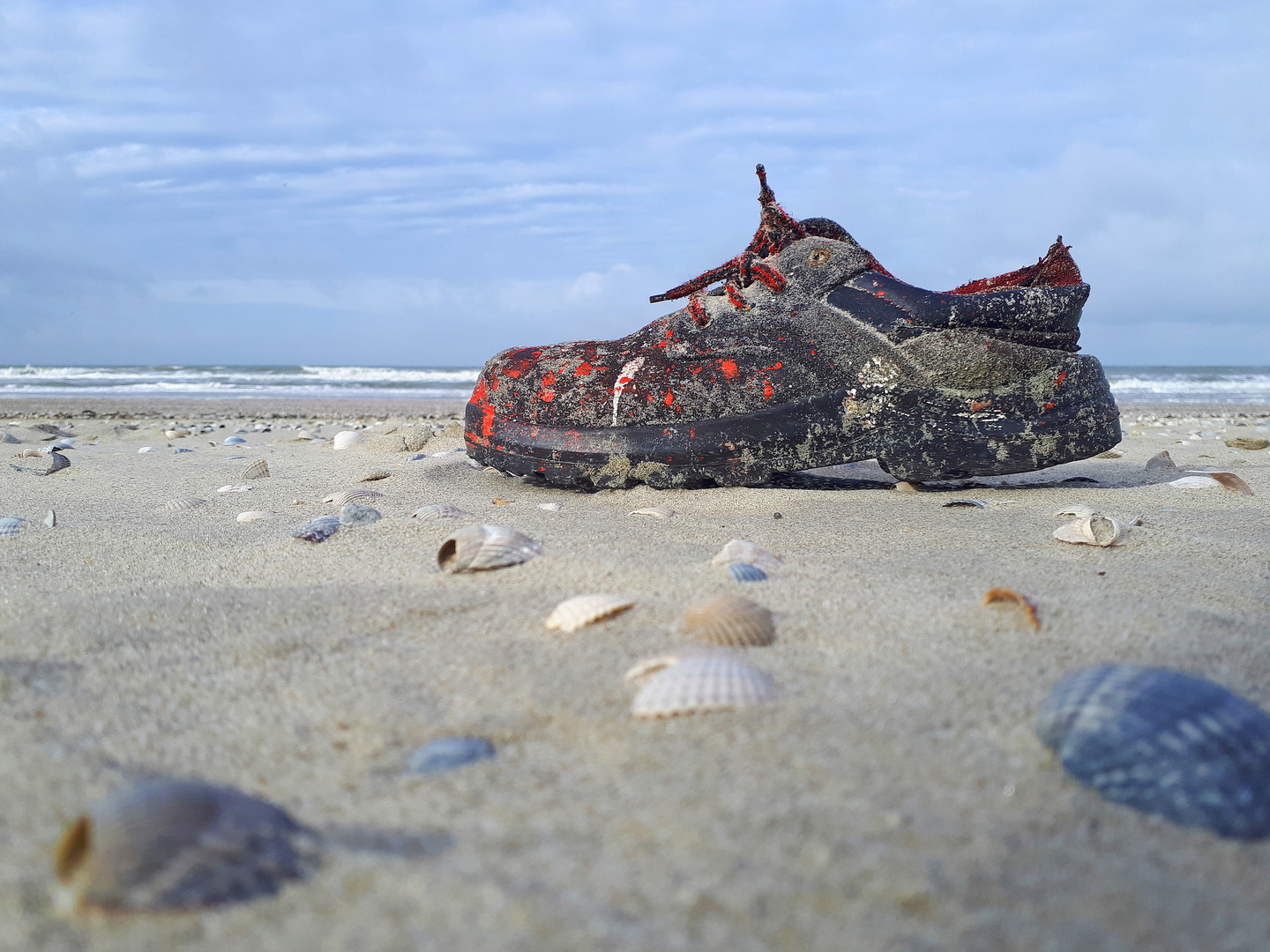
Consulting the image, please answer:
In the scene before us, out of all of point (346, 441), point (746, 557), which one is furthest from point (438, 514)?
point (346, 441)

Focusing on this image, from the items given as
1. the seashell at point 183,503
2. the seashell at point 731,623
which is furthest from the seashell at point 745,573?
the seashell at point 183,503

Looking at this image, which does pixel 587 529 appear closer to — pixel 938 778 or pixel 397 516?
pixel 397 516

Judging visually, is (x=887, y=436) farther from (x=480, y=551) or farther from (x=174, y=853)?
(x=174, y=853)

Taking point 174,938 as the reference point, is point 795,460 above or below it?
above

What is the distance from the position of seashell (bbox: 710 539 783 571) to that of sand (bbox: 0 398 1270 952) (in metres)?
0.06

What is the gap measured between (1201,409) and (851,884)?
1252 cm

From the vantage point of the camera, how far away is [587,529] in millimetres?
2158

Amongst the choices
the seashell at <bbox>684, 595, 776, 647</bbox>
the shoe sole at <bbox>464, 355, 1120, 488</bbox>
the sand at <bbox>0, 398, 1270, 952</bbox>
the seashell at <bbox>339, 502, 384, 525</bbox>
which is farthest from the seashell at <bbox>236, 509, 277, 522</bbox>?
the seashell at <bbox>684, 595, 776, 647</bbox>

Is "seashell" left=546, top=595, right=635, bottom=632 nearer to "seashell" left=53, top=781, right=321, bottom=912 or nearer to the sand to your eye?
the sand

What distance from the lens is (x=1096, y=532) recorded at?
6.53 feet

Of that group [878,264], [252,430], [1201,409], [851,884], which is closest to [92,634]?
[851,884]

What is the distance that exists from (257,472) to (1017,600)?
10.7 feet

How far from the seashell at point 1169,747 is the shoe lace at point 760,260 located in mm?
1956

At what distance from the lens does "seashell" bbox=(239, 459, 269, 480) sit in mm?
3607
